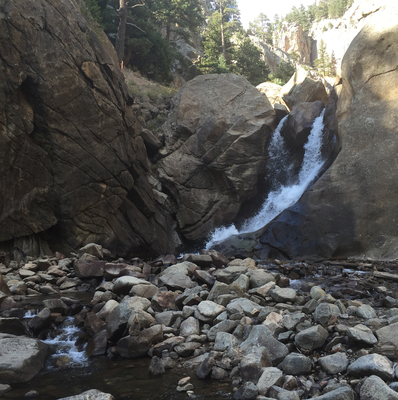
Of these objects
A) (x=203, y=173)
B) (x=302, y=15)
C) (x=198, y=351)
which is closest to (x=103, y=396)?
(x=198, y=351)

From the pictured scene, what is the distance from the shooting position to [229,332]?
5.43 metres

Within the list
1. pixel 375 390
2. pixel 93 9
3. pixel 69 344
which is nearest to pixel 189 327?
pixel 69 344

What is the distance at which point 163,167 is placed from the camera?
2002 centimetres

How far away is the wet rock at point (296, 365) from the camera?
4.17 meters

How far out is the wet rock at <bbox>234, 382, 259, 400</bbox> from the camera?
3.77 m

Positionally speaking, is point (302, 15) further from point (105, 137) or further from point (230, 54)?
point (105, 137)

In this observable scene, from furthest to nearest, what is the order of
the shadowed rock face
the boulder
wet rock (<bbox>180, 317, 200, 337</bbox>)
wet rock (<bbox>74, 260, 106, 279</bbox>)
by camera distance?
1. the boulder
2. the shadowed rock face
3. wet rock (<bbox>74, 260, 106, 279</bbox>)
4. wet rock (<bbox>180, 317, 200, 337</bbox>)

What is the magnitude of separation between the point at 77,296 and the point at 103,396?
4.76 meters

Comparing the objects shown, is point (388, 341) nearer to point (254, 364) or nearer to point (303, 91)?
point (254, 364)

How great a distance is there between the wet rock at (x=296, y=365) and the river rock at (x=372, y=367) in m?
0.45

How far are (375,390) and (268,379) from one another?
3.32 feet

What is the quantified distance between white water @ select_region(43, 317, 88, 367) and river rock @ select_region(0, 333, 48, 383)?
10.9 inches

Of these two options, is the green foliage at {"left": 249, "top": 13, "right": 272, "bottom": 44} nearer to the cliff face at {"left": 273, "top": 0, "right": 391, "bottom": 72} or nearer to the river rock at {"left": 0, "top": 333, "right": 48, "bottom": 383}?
the cliff face at {"left": 273, "top": 0, "right": 391, "bottom": 72}

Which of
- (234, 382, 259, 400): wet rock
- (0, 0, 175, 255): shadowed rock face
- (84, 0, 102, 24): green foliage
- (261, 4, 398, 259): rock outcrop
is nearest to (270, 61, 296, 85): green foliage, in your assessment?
(84, 0, 102, 24): green foliage
